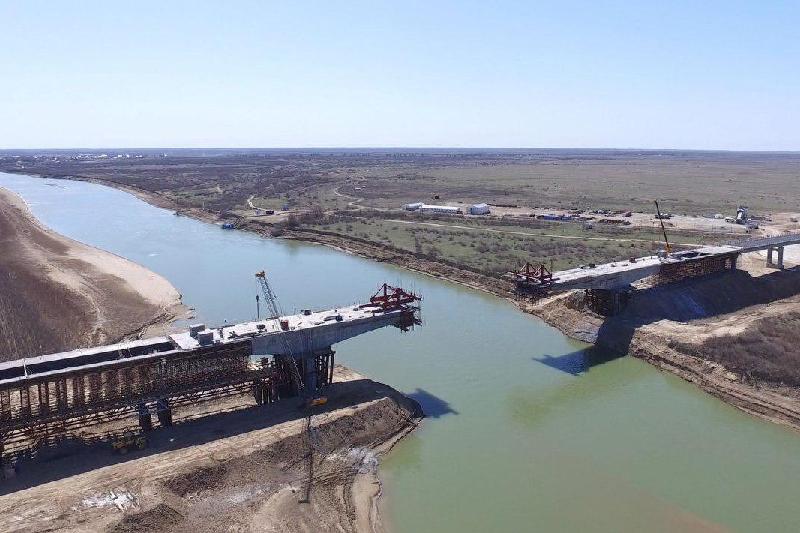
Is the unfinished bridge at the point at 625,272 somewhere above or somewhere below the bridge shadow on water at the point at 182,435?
above

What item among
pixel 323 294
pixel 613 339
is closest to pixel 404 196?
pixel 323 294

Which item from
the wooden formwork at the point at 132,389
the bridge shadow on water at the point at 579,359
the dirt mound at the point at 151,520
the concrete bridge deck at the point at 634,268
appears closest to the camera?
the dirt mound at the point at 151,520

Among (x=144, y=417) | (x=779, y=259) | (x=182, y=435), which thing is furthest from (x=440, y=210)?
(x=182, y=435)

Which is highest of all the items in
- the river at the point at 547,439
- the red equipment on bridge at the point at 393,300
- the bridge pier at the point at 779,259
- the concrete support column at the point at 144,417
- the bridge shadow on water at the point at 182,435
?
the red equipment on bridge at the point at 393,300

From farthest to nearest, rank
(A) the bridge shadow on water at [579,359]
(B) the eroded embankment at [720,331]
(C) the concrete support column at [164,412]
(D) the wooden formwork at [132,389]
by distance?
(A) the bridge shadow on water at [579,359] < (B) the eroded embankment at [720,331] < (C) the concrete support column at [164,412] < (D) the wooden formwork at [132,389]

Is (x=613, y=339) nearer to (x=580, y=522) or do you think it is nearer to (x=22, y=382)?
(x=580, y=522)

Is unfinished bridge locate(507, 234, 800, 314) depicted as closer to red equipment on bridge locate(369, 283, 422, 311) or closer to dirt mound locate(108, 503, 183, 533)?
red equipment on bridge locate(369, 283, 422, 311)

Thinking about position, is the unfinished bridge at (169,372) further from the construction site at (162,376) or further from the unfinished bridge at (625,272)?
the unfinished bridge at (625,272)

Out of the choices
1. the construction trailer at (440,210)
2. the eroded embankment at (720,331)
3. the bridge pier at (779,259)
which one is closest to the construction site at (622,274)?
the bridge pier at (779,259)
